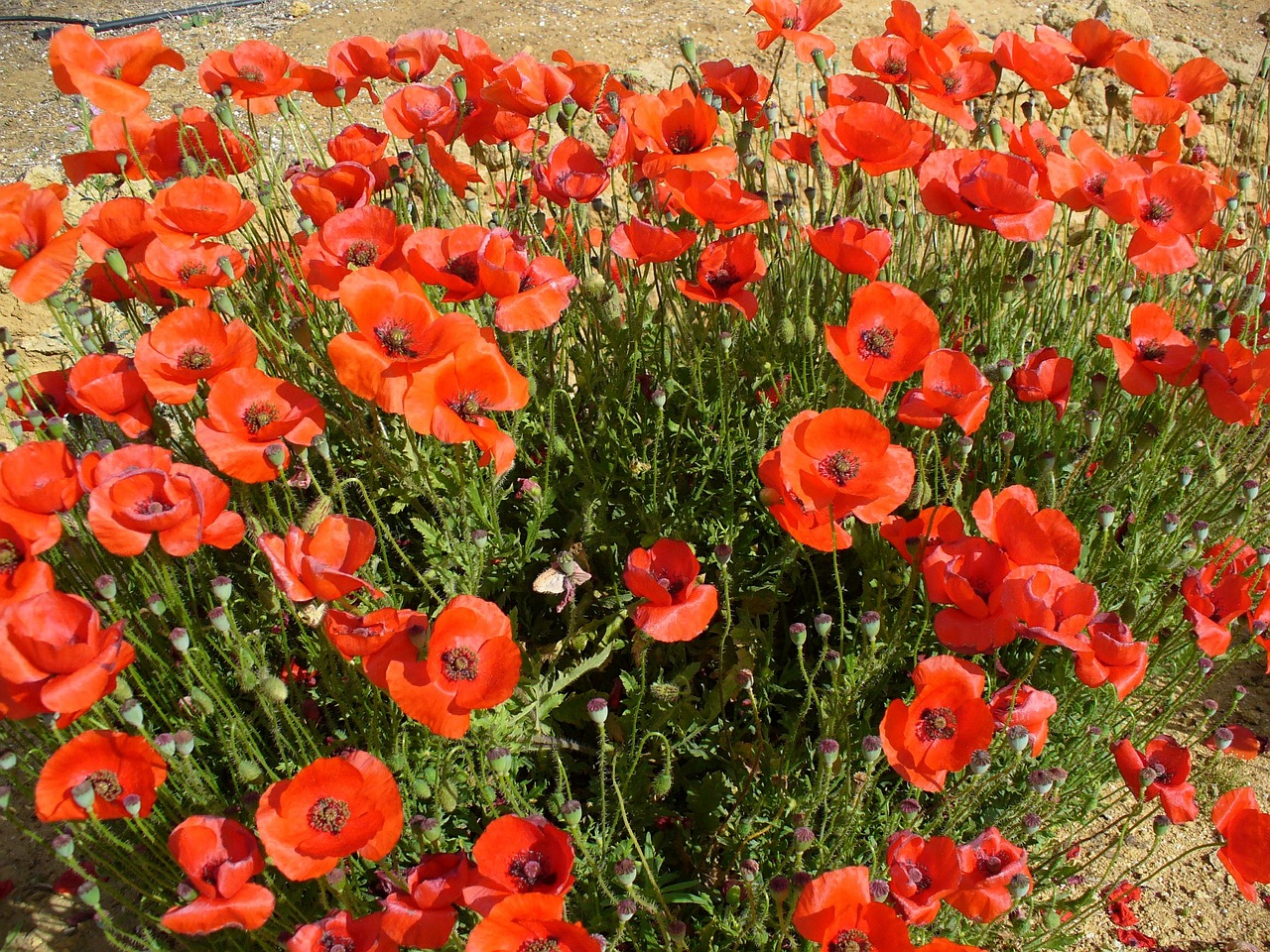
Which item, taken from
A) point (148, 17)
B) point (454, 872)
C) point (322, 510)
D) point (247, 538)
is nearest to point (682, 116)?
point (322, 510)

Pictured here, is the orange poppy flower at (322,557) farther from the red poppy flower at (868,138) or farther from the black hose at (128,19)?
the black hose at (128,19)

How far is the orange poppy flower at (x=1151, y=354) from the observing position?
7.43 feet

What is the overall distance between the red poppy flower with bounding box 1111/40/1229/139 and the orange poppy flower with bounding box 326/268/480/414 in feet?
6.96

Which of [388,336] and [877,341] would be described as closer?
[388,336]

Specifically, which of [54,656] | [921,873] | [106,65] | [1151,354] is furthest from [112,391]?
[1151,354]

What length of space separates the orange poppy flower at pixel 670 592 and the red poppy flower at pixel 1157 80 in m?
1.97

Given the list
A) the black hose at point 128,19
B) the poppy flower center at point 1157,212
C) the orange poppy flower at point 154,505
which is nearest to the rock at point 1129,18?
the poppy flower center at point 1157,212

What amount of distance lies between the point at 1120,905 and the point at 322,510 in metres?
2.31

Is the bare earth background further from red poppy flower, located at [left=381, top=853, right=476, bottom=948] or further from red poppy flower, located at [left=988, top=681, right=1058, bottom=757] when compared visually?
red poppy flower, located at [left=988, top=681, right=1058, bottom=757]

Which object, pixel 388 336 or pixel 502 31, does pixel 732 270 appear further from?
pixel 502 31

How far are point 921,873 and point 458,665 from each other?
2.90 ft

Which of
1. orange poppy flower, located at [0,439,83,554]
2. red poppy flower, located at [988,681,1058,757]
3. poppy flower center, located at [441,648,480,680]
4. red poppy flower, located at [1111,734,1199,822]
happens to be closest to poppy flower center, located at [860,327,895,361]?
red poppy flower, located at [988,681,1058,757]

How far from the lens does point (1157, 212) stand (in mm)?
2486

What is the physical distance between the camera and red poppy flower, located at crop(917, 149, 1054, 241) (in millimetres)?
2225
